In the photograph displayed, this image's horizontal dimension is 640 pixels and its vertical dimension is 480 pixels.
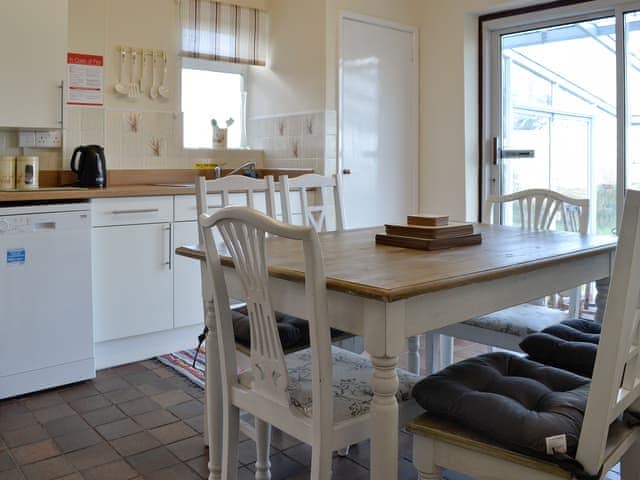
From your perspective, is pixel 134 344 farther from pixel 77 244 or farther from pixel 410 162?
pixel 410 162

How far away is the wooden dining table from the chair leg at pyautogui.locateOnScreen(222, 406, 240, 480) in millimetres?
137

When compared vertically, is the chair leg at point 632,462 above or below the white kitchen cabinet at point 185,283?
below

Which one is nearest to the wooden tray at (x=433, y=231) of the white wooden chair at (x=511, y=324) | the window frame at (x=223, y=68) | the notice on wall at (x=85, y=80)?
the white wooden chair at (x=511, y=324)

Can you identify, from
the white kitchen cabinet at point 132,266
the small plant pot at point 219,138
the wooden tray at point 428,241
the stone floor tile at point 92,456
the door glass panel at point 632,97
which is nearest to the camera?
the wooden tray at point 428,241

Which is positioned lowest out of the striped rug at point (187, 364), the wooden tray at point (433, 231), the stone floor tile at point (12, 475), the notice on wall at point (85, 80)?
the stone floor tile at point (12, 475)

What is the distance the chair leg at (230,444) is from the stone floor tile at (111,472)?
0.64 metres

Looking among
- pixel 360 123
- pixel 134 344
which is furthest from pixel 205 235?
pixel 360 123

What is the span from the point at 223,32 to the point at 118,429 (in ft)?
9.05

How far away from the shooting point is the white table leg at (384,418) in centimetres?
134

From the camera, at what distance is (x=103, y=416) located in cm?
263

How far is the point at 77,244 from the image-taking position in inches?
116

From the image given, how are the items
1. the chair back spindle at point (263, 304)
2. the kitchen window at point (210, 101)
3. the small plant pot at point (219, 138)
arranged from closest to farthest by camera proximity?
1. the chair back spindle at point (263, 304)
2. the kitchen window at point (210, 101)
3. the small plant pot at point (219, 138)

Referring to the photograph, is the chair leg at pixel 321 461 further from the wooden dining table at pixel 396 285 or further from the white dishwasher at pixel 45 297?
the white dishwasher at pixel 45 297

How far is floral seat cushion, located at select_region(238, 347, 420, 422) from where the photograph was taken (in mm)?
1503
